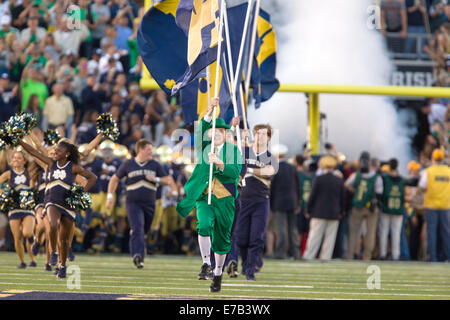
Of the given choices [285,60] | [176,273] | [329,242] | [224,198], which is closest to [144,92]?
[285,60]

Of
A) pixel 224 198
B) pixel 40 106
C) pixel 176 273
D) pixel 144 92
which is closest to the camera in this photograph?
pixel 224 198

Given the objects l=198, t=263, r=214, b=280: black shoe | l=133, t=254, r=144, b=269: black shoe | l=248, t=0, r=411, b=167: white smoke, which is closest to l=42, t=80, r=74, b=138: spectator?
l=248, t=0, r=411, b=167: white smoke

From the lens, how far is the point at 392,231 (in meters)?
19.7

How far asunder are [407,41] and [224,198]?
38.0 ft

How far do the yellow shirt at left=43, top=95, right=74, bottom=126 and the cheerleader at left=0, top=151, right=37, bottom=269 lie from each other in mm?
5378

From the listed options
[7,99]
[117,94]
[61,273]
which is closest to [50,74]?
[7,99]

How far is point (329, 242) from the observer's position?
1905 cm

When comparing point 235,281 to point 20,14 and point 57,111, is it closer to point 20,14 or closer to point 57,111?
point 57,111

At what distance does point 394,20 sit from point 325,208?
5126mm

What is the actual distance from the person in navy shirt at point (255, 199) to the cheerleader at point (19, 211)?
10.1ft

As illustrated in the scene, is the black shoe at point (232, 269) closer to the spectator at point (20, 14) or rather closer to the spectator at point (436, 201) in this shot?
the spectator at point (436, 201)

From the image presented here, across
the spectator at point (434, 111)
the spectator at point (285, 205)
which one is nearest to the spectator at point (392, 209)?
the spectator at point (285, 205)
